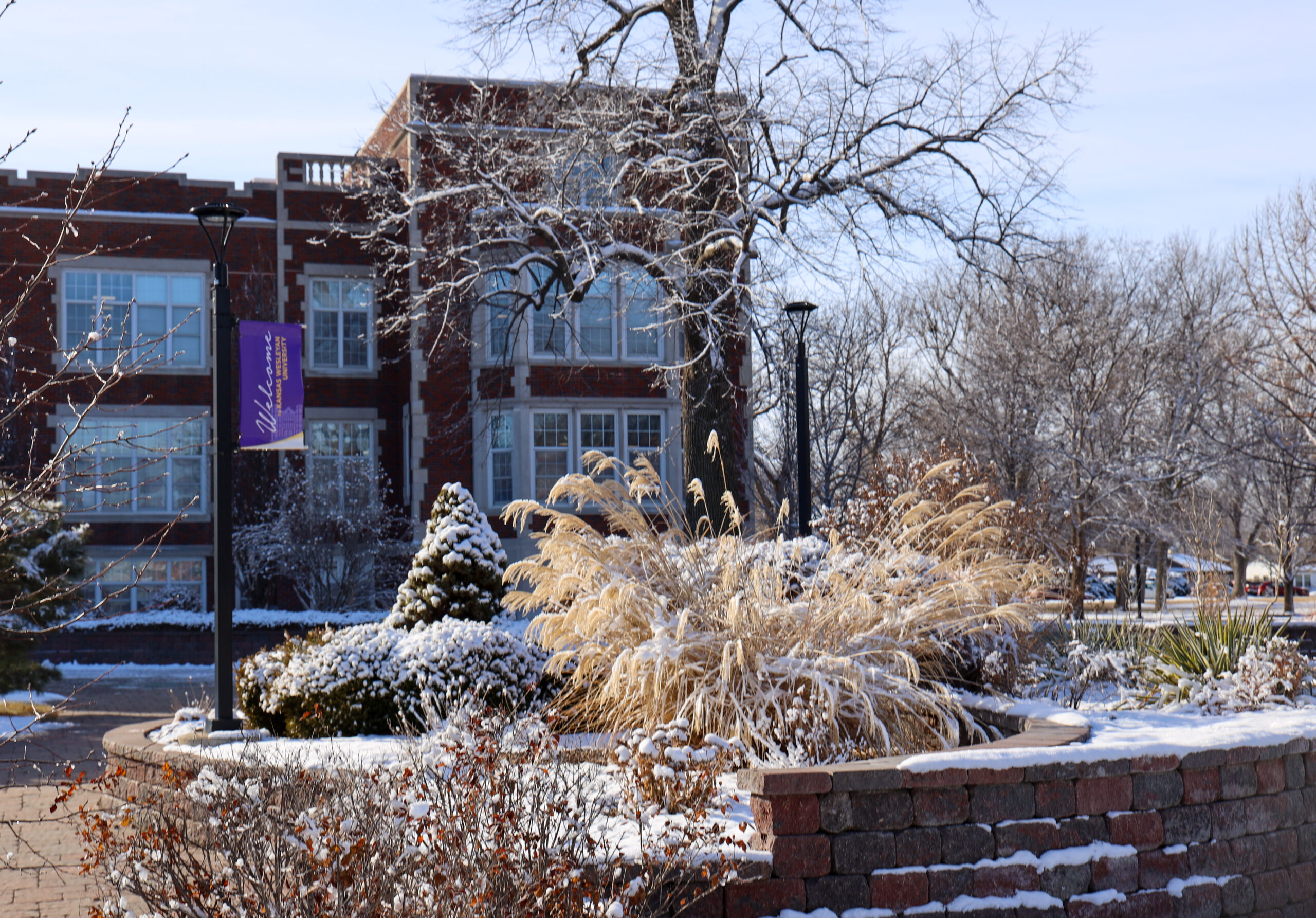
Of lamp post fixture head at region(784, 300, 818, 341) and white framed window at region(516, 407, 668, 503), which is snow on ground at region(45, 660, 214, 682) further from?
lamp post fixture head at region(784, 300, 818, 341)

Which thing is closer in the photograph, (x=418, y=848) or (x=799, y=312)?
(x=418, y=848)

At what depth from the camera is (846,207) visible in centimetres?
1365

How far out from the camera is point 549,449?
76.1 feet

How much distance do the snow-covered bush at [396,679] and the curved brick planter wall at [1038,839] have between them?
3191mm

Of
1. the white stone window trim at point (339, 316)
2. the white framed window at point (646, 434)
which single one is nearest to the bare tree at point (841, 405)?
the white framed window at point (646, 434)

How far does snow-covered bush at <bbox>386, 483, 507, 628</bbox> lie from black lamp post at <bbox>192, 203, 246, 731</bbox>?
135 cm

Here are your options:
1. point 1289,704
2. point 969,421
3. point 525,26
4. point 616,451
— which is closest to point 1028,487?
point 969,421

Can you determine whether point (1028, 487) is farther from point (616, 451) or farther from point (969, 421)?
point (616, 451)

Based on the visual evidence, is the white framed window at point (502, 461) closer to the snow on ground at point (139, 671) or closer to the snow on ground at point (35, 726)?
the snow on ground at point (139, 671)

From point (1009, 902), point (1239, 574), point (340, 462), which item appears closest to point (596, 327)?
point (340, 462)

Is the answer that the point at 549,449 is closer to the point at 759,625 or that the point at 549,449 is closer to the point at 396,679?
the point at 396,679

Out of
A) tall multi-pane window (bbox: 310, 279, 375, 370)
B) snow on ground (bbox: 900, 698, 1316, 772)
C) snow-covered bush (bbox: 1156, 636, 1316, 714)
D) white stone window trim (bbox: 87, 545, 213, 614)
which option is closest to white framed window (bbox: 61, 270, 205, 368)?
tall multi-pane window (bbox: 310, 279, 375, 370)

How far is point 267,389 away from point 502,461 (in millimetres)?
13106

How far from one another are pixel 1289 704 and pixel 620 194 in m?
11.3
